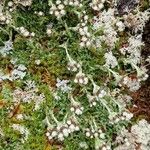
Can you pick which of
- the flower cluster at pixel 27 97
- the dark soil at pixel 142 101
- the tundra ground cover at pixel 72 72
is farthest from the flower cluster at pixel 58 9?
the dark soil at pixel 142 101

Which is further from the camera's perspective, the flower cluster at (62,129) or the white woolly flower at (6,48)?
the white woolly flower at (6,48)

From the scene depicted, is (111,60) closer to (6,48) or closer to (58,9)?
(58,9)

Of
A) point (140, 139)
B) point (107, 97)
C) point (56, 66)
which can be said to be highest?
point (56, 66)

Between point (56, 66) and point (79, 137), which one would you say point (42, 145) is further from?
point (56, 66)

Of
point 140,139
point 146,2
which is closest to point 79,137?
point 140,139

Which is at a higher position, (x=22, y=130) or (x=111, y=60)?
(x=111, y=60)

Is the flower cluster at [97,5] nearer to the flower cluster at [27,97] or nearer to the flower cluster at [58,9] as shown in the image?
the flower cluster at [58,9]

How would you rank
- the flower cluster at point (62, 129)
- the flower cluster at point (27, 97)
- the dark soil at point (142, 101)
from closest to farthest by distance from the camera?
the flower cluster at point (62, 129), the flower cluster at point (27, 97), the dark soil at point (142, 101)

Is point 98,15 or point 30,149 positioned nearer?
point 30,149

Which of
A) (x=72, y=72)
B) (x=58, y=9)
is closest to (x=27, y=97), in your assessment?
(x=72, y=72)
